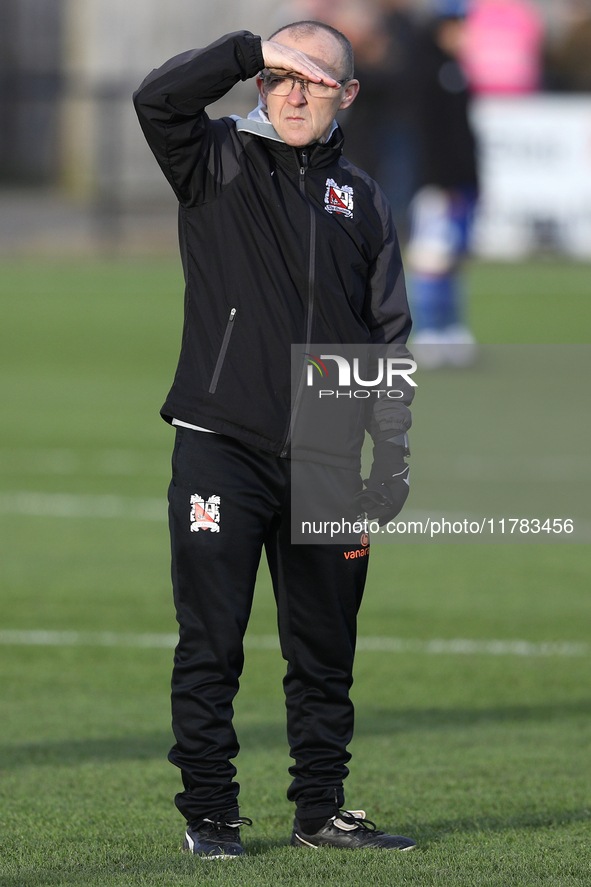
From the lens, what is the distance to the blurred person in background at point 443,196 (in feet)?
52.3

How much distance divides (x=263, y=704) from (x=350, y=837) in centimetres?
212

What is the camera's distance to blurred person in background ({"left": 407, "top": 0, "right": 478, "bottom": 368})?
15945 millimetres

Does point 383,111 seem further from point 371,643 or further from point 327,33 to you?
point 327,33

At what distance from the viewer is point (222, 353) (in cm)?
409

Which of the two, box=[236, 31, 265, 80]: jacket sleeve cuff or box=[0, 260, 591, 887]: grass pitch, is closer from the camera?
box=[236, 31, 265, 80]: jacket sleeve cuff

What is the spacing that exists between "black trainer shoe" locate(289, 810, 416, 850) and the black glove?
0.79 meters

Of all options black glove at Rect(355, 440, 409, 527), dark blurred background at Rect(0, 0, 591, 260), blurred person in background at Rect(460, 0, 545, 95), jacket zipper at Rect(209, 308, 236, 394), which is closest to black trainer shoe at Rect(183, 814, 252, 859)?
black glove at Rect(355, 440, 409, 527)

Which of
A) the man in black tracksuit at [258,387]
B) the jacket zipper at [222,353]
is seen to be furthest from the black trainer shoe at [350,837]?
the jacket zipper at [222,353]

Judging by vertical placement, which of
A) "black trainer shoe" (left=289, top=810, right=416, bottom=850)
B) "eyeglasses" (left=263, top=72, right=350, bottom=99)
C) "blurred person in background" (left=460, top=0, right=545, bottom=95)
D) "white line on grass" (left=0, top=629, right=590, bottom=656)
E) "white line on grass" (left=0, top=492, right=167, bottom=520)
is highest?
"blurred person in background" (left=460, top=0, right=545, bottom=95)

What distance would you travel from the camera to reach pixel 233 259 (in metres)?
4.11

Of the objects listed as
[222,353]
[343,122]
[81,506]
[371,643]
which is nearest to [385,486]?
[222,353]

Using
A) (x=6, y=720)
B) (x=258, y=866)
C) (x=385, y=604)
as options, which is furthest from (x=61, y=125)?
(x=258, y=866)

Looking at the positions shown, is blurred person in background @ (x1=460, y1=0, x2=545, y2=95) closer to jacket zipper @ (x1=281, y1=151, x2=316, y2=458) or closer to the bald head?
the bald head

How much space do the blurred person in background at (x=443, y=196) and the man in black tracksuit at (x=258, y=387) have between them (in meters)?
11.8
